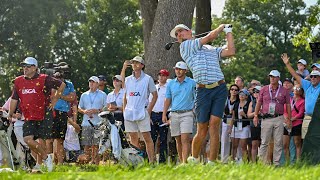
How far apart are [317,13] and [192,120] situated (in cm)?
2167

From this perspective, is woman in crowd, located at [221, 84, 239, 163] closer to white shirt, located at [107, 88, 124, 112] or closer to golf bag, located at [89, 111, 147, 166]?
white shirt, located at [107, 88, 124, 112]

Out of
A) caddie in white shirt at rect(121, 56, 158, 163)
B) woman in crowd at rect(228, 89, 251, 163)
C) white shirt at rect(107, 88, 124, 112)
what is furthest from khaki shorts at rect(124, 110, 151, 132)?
woman in crowd at rect(228, 89, 251, 163)

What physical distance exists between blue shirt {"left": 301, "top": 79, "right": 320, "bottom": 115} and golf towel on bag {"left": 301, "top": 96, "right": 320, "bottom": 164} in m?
1.35

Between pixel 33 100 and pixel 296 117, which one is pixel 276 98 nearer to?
pixel 296 117

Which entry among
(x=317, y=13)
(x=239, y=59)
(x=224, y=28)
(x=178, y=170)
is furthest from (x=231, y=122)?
(x=239, y=59)

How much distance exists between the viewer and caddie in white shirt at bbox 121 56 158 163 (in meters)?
16.6

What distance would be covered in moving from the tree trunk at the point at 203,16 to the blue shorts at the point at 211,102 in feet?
41.5

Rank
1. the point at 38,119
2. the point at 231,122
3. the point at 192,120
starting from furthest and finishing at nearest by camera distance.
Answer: the point at 231,122 < the point at 192,120 < the point at 38,119

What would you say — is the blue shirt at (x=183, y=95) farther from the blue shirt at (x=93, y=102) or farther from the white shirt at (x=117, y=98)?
the blue shirt at (x=93, y=102)

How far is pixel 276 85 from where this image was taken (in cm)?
1742

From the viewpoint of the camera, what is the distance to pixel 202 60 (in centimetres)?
1358

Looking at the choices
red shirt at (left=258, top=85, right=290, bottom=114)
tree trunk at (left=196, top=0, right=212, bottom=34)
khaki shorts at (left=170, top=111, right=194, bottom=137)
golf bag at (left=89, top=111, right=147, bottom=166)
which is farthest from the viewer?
tree trunk at (left=196, top=0, right=212, bottom=34)

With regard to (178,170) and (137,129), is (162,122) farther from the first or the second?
(178,170)

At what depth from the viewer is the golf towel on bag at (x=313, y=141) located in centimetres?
1409
